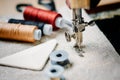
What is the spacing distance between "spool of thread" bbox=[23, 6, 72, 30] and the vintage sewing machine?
173 mm

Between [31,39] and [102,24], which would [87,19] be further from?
[31,39]

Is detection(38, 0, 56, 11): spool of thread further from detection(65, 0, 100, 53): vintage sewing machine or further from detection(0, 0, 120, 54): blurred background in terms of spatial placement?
detection(65, 0, 100, 53): vintage sewing machine

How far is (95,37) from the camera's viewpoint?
1.04 meters

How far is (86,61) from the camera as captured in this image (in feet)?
2.96

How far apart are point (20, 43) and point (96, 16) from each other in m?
0.53

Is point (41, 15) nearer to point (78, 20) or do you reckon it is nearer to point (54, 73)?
point (78, 20)

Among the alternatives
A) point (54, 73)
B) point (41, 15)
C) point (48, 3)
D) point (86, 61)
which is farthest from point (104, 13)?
point (54, 73)

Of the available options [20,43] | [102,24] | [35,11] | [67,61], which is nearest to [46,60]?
[67,61]

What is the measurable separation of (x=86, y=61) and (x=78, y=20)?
16 cm

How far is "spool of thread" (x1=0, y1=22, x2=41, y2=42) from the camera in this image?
1014 mm

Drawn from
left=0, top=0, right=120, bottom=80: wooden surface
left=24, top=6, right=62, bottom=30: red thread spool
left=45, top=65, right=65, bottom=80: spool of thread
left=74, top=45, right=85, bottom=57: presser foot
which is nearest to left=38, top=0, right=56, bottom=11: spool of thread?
left=24, top=6, right=62, bottom=30: red thread spool

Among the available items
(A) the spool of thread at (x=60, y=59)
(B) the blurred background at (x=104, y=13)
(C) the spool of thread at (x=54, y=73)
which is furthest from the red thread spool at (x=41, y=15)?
(C) the spool of thread at (x=54, y=73)

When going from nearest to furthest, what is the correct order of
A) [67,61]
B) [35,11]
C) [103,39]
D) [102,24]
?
[67,61], [103,39], [35,11], [102,24]

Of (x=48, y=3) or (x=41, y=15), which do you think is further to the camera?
(x=48, y=3)
